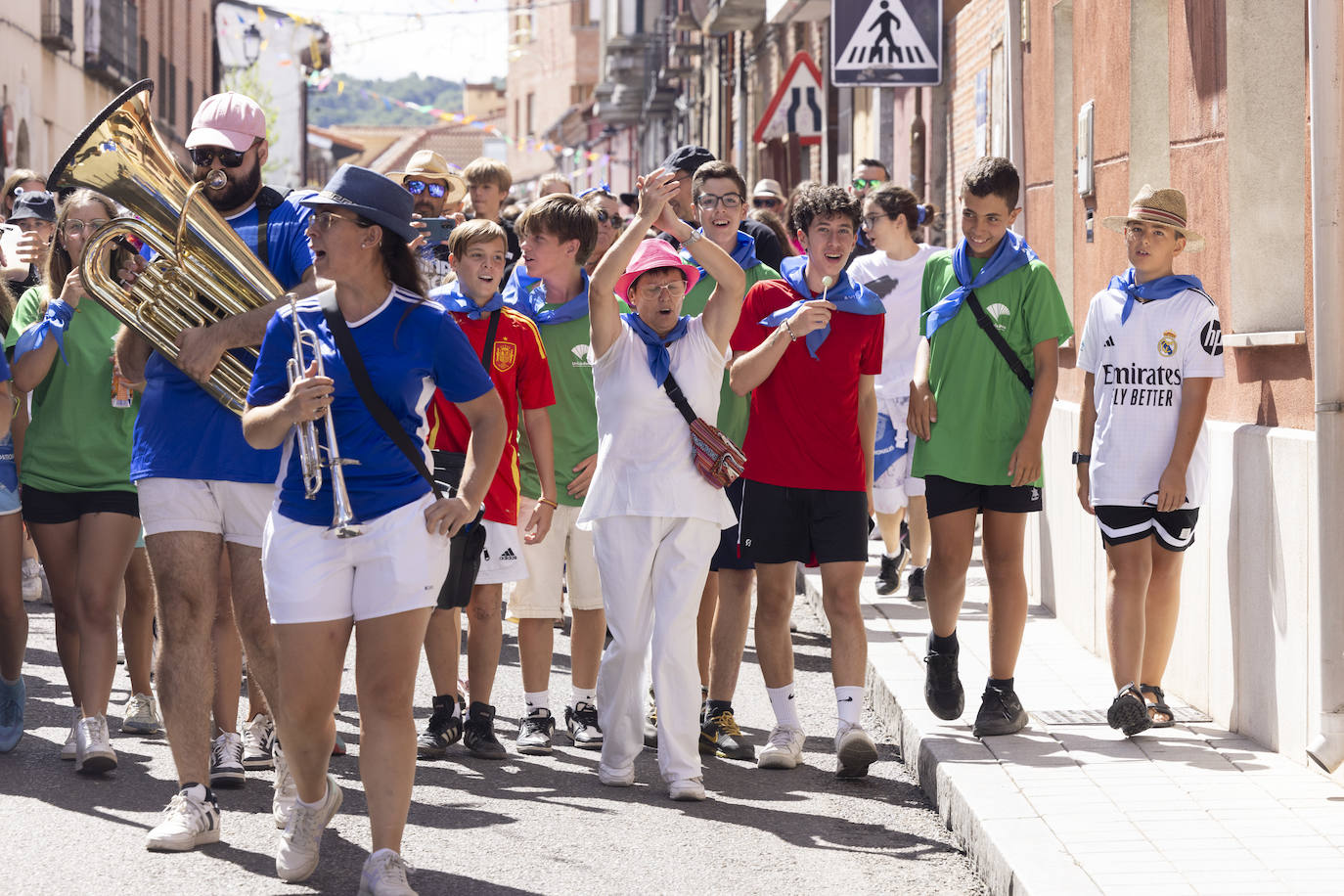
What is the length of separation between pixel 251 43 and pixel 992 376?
61.5 meters

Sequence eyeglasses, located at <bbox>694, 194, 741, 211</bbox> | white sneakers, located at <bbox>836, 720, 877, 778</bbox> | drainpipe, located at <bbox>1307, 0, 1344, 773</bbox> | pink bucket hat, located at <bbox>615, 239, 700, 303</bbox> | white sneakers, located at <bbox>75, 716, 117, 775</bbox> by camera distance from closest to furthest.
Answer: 1. drainpipe, located at <bbox>1307, 0, 1344, 773</bbox>
2. pink bucket hat, located at <bbox>615, 239, 700, 303</bbox>
3. white sneakers, located at <bbox>75, 716, 117, 775</bbox>
4. white sneakers, located at <bbox>836, 720, 877, 778</bbox>
5. eyeglasses, located at <bbox>694, 194, 741, 211</bbox>

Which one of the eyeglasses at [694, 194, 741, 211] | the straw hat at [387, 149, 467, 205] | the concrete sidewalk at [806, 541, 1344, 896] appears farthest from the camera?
the straw hat at [387, 149, 467, 205]

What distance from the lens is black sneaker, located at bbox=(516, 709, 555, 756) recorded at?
24.7ft

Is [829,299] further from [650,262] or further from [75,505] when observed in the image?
[75,505]

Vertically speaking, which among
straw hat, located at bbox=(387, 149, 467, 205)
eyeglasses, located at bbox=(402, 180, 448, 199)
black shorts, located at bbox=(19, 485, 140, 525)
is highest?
straw hat, located at bbox=(387, 149, 467, 205)

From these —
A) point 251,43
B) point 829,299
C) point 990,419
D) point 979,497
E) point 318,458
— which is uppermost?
point 251,43

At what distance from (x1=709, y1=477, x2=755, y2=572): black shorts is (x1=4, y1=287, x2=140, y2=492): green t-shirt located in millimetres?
2157

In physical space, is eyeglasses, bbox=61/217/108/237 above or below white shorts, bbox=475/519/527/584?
above

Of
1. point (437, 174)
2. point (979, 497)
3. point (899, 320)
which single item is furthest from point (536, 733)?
point (437, 174)

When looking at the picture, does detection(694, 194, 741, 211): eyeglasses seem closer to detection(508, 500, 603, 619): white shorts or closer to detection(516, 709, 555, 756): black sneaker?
detection(508, 500, 603, 619): white shorts

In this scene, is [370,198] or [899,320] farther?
[899,320]

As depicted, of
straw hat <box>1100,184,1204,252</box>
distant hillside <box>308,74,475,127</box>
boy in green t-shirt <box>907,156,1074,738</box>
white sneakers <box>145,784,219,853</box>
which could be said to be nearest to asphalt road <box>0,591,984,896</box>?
white sneakers <box>145,784,219,853</box>

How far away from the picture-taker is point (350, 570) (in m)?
5.18

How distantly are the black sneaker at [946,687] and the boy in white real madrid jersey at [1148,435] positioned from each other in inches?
22.0
